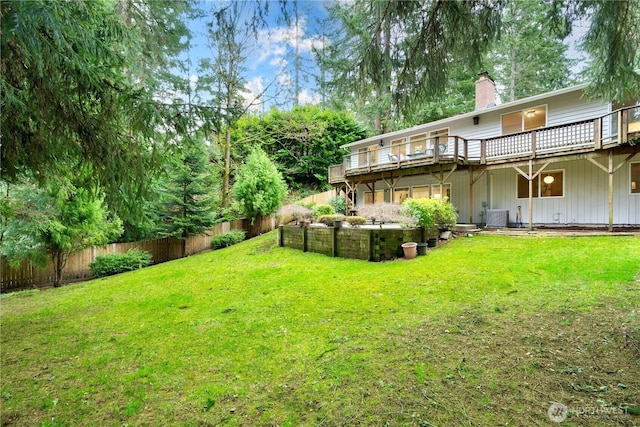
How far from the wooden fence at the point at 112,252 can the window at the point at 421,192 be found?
7109 mm

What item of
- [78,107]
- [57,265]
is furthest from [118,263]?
[78,107]

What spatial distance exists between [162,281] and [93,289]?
5.66 feet

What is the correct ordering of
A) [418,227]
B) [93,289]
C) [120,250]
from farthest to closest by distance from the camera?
[120,250] < [418,227] < [93,289]

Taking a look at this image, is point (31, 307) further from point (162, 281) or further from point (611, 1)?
point (611, 1)

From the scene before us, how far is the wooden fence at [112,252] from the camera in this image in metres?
9.49

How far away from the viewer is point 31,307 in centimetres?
633

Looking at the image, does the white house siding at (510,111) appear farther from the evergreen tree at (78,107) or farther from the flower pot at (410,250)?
the evergreen tree at (78,107)

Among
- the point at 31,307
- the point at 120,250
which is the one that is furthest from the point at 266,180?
the point at 31,307

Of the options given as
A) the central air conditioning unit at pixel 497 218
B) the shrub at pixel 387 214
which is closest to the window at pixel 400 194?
the central air conditioning unit at pixel 497 218

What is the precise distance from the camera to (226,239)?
46.1 feet

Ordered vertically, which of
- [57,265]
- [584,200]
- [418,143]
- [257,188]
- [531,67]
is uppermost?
[531,67]

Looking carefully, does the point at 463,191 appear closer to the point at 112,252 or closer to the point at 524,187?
the point at 524,187

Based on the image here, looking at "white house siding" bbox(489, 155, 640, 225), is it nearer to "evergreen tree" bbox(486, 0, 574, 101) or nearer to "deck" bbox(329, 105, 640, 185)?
"deck" bbox(329, 105, 640, 185)

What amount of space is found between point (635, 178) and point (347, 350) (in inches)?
477
